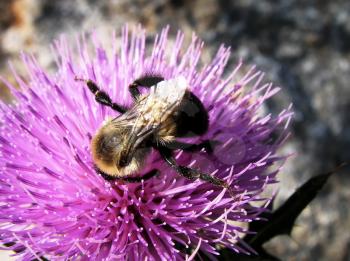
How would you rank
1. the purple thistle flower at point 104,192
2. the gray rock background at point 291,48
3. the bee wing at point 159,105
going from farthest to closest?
the gray rock background at point 291,48
the purple thistle flower at point 104,192
the bee wing at point 159,105

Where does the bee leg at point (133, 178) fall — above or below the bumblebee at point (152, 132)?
below

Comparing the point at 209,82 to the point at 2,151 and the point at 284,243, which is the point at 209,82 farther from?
the point at 284,243

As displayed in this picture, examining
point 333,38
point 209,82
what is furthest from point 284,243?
point 209,82

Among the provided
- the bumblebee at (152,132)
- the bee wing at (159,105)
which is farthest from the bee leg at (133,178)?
the bee wing at (159,105)

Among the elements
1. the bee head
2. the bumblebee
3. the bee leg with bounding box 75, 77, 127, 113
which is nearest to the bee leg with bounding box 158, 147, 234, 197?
the bumblebee

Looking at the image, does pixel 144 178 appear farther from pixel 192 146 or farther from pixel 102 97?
pixel 102 97

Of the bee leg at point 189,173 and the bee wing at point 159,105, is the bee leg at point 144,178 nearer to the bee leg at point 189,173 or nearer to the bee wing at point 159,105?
the bee leg at point 189,173

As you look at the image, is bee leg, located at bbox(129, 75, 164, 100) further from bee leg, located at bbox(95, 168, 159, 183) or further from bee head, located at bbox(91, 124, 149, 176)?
bee leg, located at bbox(95, 168, 159, 183)
